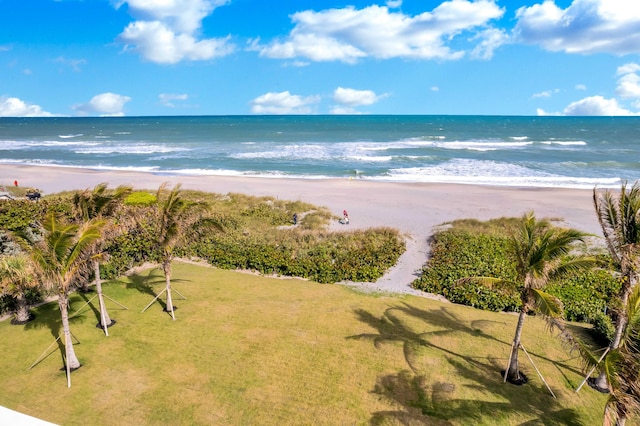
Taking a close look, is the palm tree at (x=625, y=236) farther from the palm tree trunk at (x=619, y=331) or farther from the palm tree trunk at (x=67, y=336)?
the palm tree trunk at (x=67, y=336)

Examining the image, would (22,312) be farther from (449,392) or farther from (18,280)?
(449,392)

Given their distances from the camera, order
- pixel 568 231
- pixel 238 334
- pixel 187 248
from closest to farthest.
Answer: pixel 568 231 → pixel 238 334 → pixel 187 248

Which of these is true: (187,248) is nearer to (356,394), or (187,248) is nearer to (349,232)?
(349,232)

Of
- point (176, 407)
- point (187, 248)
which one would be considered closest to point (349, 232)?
point (187, 248)

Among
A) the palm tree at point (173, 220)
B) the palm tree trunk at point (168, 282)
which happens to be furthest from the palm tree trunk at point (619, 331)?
the palm tree trunk at point (168, 282)

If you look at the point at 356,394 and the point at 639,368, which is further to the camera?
the point at 356,394

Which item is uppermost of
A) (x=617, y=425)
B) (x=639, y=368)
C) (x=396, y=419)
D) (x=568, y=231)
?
(x=568, y=231)
